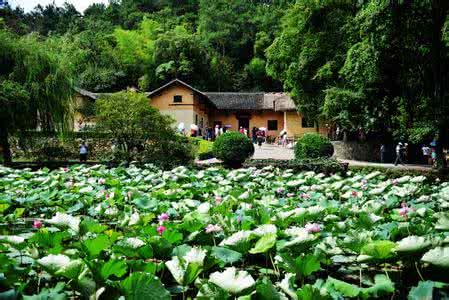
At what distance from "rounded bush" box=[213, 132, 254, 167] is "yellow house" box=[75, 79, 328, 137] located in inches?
635

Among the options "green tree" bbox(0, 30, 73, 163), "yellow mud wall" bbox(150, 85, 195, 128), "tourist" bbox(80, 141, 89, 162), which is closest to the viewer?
"green tree" bbox(0, 30, 73, 163)

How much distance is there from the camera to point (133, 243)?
7.12 feet

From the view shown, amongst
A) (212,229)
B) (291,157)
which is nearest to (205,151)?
(291,157)

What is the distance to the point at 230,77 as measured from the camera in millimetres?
A: 45969

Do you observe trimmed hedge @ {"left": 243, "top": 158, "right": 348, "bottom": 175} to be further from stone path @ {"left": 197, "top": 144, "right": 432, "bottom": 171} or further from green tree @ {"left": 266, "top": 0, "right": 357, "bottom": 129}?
green tree @ {"left": 266, "top": 0, "right": 357, "bottom": 129}

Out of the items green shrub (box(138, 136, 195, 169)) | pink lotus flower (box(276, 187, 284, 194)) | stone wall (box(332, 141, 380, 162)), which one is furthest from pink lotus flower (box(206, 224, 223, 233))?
stone wall (box(332, 141, 380, 162))

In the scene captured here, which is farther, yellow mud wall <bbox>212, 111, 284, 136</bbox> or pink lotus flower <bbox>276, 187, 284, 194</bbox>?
yellow mud wall <bbox>212, 111, 284, 136</bbox>

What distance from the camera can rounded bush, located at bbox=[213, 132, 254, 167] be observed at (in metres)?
16.4

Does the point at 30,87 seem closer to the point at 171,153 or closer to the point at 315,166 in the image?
the point at 171,153

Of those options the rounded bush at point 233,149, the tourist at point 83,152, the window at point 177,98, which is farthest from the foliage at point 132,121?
the window at point 177,98

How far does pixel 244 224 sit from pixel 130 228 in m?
0.90

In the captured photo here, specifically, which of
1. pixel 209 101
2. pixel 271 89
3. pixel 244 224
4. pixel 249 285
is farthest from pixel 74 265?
pixel 271 89

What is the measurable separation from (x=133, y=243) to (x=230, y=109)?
3477cm

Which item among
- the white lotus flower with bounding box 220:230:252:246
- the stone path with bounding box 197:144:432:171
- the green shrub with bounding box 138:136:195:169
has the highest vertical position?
the white lotus flower with bounding box 220:230:252:246
